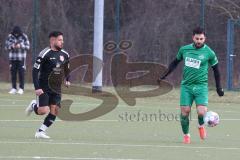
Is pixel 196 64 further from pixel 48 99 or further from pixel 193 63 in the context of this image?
pixel 48 99

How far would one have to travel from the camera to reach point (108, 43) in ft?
94.5

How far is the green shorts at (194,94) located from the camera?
14141 millimetres

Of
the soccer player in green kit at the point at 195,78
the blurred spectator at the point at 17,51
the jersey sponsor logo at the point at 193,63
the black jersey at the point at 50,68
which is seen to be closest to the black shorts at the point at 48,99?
the black jersey at the point at 50,68

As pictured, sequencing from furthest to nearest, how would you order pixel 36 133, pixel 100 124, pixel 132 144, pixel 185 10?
pixel 185 10, pixel 100 124, pixel 36 133, pixel 132 144

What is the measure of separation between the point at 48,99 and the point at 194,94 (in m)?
2.49

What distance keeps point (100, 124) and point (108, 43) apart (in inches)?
462

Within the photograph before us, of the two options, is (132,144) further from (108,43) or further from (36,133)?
(108,43)

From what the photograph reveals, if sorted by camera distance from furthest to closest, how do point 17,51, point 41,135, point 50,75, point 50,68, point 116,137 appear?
point 17,51 → point 116,137 → point 50,75 → point 50,68 → point 41,135

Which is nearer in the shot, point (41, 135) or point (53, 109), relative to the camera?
point (41, 135)

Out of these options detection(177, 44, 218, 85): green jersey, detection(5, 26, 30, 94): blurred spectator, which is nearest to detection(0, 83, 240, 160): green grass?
detection(177, 44, 218, 85): green jersey

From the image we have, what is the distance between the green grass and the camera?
39.0 feet

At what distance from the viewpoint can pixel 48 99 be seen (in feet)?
47.7

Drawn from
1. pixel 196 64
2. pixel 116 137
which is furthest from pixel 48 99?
pixel 196 64

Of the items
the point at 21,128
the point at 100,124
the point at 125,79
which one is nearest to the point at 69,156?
the point at 21,128
